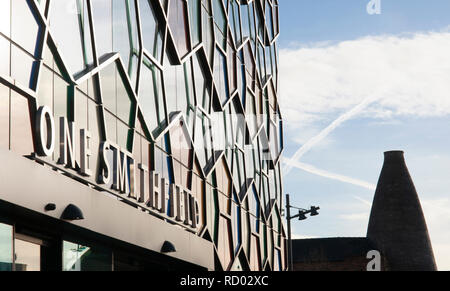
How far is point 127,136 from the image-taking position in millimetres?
20188

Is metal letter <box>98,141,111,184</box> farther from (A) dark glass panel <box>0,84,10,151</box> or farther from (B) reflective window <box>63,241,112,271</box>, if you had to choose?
(A) dark glass panel <box>0,84,10,151</box>

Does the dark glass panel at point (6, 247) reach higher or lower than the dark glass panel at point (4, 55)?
lower

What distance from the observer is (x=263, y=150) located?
39.3m

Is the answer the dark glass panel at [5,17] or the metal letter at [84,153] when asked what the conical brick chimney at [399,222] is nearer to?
the metal letter at [84,153]

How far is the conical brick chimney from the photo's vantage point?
83562mm

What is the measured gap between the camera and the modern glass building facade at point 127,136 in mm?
14344

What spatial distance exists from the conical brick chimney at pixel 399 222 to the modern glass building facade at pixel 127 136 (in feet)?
164

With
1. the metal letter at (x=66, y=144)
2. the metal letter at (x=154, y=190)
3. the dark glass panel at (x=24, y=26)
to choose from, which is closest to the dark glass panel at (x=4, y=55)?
the dark glass panel at (x=24, y=26)

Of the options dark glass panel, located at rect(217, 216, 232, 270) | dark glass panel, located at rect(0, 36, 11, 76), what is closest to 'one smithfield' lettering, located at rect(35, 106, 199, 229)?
dark glass panel, located at rect(0, 36, 11, 76)

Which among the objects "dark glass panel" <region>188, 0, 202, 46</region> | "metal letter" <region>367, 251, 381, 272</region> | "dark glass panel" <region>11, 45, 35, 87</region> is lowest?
"dark glass panel" <region>11, 45, 35, 87</region>
